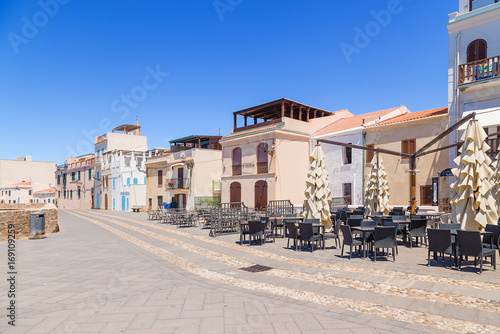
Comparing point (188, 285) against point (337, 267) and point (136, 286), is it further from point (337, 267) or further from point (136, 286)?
point (337, 267)

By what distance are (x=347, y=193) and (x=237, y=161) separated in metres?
9.40

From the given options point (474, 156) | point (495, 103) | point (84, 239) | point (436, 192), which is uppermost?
point (495, 103)

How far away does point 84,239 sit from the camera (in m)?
13.3

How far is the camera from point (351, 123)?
24609 millimetres

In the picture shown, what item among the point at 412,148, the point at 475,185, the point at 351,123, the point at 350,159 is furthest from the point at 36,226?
the point at 351,123

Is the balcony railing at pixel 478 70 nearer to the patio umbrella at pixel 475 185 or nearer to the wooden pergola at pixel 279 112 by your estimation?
the patio umbrella at pixel 475 185

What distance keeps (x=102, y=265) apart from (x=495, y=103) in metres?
17.4

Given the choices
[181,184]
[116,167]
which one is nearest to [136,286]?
[181,184]

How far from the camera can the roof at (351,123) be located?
75.7 ft

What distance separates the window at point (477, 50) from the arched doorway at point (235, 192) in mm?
17205

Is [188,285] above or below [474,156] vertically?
below

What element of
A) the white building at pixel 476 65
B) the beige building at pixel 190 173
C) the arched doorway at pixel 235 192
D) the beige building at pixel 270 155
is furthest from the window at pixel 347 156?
the beige building at pixel 190 173

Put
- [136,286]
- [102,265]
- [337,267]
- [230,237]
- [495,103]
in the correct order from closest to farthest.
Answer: [136,286]
[337,267]
[102,265]
[230,237]
[495,103]

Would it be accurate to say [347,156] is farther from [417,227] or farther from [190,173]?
[190,173]
